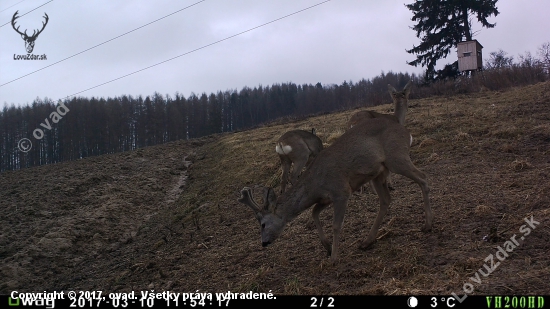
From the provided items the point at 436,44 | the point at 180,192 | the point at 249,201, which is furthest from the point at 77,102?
the point at 249,201

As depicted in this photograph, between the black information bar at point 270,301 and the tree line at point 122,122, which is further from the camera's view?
the tree line at point 122,122

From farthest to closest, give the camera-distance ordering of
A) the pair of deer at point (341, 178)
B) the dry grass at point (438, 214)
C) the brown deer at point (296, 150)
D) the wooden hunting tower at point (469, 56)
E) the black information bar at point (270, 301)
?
the wooden hunting tower at point (469, 56)
the brown deer at point (296, 150)
the pair of deer at point (341, 178)
the dry grass at point (438, 214)
the black information bar at point (270, 301)

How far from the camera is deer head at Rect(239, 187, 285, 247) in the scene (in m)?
Answer: 6.82

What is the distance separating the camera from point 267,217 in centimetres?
691

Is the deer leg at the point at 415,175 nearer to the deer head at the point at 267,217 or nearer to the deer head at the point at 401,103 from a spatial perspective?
the deer head at the point at 267,217

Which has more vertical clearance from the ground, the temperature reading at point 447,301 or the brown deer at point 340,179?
the brown deer at point 340,179

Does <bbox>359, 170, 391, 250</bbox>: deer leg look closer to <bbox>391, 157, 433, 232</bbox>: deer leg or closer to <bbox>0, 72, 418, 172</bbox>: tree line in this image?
<bbox>391, 157, 433, 232</bbox>: deer leg

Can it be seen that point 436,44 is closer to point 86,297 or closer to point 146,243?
point 146,243

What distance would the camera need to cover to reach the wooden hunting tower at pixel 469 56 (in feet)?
94.3

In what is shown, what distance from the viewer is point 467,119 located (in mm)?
15359

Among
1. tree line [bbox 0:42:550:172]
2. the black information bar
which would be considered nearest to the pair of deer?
the black information bar

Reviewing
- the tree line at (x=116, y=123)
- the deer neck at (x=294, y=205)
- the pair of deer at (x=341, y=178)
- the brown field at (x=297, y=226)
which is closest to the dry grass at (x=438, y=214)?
the brown field at (x=297, y=226)

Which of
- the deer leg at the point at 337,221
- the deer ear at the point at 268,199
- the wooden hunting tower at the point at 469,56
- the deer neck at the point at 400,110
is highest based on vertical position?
the wooden hunting tower at the point at 469,56

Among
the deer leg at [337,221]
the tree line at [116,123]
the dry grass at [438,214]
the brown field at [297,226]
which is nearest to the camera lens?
the dry grass at [438,214]
